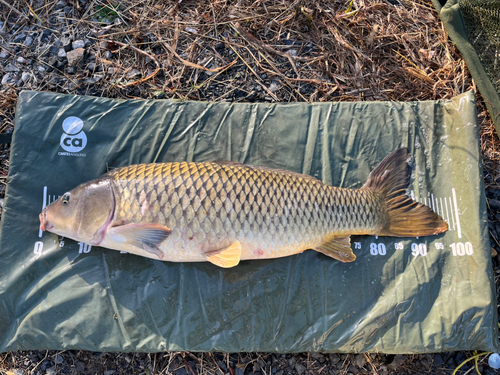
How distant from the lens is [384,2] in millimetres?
2660

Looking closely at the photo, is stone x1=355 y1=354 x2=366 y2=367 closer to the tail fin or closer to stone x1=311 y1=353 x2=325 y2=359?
stone x1=311 y1=353 x2=325 y2=359

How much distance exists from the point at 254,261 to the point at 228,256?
37 cm

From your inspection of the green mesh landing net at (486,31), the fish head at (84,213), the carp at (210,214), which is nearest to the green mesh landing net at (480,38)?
the green mesh landing net at (486,31)

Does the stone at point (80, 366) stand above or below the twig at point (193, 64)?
below

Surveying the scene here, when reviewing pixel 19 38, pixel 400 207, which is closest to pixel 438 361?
pixel 400 207

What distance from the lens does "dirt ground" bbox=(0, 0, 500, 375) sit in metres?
2.41

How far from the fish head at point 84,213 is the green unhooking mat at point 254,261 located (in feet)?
0.78

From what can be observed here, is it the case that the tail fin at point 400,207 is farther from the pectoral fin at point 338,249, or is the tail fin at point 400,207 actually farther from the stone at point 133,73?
the stone at point 133,73

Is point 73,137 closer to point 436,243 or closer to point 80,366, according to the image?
point 80,366

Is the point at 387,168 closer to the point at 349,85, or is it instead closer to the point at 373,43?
the point at 349,85

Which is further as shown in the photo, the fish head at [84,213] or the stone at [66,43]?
the stone at [66,43]

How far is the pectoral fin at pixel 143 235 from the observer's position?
5.62 feet

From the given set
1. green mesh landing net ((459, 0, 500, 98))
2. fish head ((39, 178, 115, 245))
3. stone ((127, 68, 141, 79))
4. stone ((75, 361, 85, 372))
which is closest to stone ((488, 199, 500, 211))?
green mesh landing net ((459, 0, 500, 98))

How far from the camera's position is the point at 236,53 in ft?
8.22
